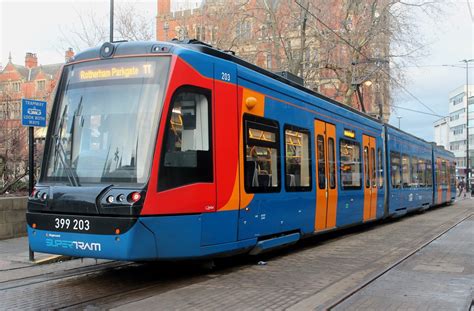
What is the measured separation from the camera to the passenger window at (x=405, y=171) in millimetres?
19609

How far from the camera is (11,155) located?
655 inches

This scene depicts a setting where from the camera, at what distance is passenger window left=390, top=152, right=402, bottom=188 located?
1802cm

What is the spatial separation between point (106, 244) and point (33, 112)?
4735 mm

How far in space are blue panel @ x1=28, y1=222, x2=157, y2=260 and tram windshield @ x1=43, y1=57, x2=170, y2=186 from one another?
0.72 meters

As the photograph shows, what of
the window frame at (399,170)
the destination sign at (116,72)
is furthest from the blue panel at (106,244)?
the window frame at (399,170)

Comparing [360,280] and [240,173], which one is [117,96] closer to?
[240,173]

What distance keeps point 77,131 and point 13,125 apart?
11.5m

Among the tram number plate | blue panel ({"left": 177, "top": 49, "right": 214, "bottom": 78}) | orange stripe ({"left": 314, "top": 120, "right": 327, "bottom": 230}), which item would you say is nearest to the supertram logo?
the tram number plate

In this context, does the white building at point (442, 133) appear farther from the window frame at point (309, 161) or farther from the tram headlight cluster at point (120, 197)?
the tram headlight cluster at point (120, 197)

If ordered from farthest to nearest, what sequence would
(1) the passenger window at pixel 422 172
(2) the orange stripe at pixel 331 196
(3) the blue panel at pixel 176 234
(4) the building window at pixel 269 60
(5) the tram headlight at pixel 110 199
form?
1. (4) the building window at pixel 269 60
2. (1) the passenger window at pixel 422 172
3. (2) the orange stripe at pixel 331 196
4. (3) the blue panel at pixel 176 234
5. (5) the tram headlight at pixel 110 199

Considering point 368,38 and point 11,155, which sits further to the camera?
point 368,38

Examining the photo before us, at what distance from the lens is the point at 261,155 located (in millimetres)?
8844

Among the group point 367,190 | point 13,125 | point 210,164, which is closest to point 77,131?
point 210,164

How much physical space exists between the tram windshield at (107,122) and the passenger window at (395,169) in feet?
42.3
